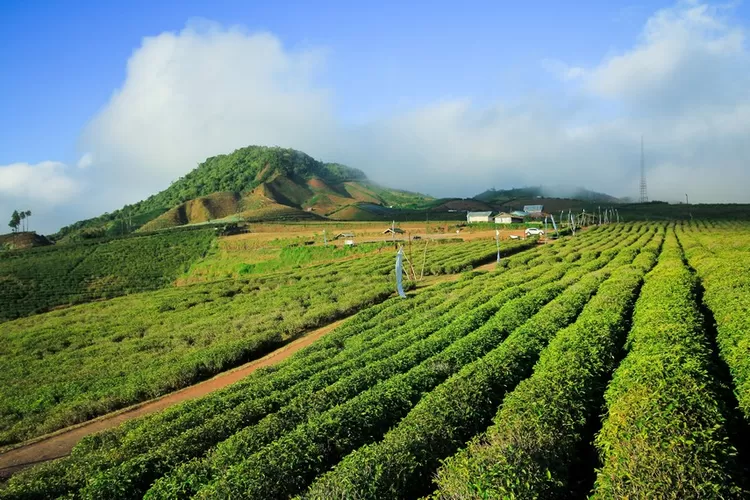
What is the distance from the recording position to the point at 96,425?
1806 centimetres

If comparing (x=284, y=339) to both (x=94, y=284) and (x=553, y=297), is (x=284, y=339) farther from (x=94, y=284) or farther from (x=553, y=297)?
(x=94, y=284)

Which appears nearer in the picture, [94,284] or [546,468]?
[546,468]

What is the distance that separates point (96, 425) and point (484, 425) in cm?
1508

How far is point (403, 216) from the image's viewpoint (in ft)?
426

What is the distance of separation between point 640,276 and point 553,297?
5.74 meters

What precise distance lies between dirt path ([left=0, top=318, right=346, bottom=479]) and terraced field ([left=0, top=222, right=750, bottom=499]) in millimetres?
3076

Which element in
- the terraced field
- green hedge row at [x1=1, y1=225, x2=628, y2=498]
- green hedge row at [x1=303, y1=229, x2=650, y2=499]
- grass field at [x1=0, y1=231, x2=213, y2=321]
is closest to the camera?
the terraced field

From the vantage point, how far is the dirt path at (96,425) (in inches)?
604

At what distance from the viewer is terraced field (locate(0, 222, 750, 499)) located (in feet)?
24.6

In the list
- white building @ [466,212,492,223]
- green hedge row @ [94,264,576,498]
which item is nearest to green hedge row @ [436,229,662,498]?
green hedge row @ [94,264,576,498]

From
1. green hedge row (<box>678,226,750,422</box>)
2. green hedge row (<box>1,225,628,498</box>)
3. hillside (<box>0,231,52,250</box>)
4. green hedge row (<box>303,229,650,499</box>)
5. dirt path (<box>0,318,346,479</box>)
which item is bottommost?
dirt path (<box>0,318,346,479</box>)

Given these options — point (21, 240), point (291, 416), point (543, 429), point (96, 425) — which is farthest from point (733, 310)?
point (21, 240)

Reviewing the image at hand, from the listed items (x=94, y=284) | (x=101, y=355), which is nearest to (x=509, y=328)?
(x=101, y=355)

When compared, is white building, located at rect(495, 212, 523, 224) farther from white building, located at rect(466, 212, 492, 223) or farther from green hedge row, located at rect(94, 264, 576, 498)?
green hedge row, located at rect(94, 264, 576, 498)
